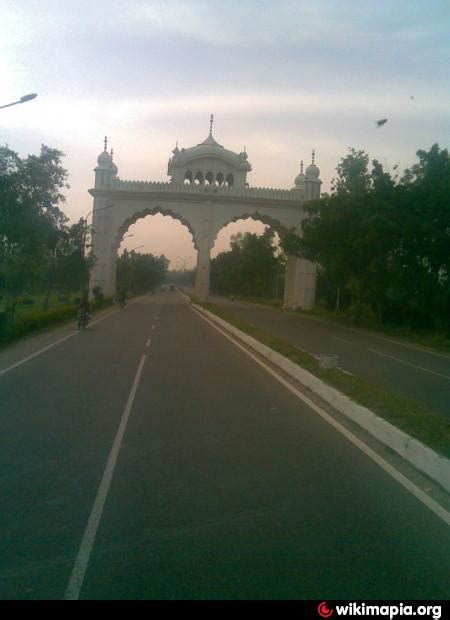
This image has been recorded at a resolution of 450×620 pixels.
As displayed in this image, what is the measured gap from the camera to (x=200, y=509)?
5.48 metres

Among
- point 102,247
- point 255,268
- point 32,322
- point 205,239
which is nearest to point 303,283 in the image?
point 205,239

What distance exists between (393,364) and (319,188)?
39558mm

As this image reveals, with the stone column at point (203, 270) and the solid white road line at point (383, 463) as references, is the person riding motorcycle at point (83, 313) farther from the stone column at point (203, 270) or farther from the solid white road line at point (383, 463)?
the stone column at point (203, 270)

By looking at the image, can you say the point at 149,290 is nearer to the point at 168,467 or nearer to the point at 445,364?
the point at 445,364

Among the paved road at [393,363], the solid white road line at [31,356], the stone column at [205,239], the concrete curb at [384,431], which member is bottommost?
the solid white road line at [31,356]

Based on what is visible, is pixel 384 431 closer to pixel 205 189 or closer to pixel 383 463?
pixel 383 463

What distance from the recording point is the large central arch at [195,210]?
52.9m

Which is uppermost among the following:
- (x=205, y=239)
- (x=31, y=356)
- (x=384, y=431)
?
(x=205, y=239)

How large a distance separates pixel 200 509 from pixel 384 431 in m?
3.50

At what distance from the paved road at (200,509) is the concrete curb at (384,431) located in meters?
0.47

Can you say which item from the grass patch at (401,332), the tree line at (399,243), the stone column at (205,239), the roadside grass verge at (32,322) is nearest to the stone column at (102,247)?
the stone column at (205,239)

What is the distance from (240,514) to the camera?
5.38 m
